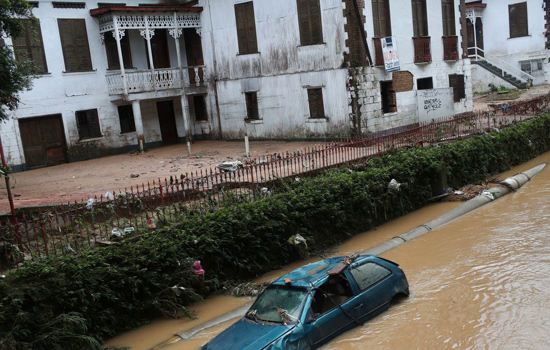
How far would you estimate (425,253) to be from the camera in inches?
465

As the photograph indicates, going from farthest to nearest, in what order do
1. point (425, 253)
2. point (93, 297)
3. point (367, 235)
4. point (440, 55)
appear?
point (440, 55) < point (367, 235) < point (425, 253) < point (93, 297)

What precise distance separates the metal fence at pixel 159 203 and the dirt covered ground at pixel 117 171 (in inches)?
112

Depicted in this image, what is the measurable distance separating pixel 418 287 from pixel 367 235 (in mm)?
3851

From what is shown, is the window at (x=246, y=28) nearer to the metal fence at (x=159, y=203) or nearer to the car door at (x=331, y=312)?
the metal fence at (x=159, y=203)

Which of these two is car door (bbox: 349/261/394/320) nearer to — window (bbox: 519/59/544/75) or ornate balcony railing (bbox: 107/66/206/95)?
ornate balcony railing (bbox: 107/66/206/95)

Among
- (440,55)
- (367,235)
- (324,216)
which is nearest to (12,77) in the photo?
(324,216)

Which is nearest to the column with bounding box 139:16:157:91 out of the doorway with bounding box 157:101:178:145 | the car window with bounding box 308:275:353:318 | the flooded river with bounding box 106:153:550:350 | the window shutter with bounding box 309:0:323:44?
the doorway with bounding box 157:101:178:145

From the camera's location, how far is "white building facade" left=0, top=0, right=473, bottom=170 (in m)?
22.4

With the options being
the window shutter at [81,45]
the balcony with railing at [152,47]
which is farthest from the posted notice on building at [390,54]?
the window shutter at [81,45]

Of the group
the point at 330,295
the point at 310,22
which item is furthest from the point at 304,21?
the point at 330,295

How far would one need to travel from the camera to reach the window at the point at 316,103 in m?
23.1

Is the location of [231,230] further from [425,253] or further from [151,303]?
[425,253]

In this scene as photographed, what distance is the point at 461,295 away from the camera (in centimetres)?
932

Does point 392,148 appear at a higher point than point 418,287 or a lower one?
higher
